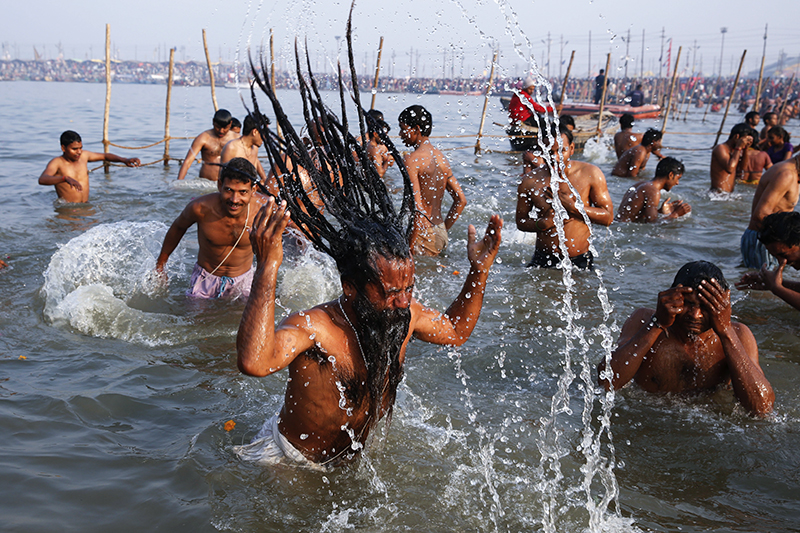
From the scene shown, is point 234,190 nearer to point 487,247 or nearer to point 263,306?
point 487,247

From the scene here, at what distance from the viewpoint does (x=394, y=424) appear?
354cm

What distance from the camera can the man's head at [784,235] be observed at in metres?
4.70

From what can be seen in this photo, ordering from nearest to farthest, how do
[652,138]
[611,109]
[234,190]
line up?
[234,190], [652,138], [611,109]

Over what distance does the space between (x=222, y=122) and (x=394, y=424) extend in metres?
8.03

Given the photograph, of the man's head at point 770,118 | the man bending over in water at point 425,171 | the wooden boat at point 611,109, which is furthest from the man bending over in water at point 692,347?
the wooden boat at point 611,109

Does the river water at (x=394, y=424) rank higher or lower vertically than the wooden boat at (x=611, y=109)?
lower

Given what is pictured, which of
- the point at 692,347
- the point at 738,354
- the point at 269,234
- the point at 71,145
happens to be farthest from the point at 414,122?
Answer: the point at 71,145

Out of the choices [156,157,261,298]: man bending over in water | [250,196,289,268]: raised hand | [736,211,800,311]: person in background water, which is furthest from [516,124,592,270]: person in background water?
[250,196,289,268]: raised hand

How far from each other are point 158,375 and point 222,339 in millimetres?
693

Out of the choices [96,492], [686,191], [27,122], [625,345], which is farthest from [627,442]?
[27,122]

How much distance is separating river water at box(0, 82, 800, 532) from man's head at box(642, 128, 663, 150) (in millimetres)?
4971

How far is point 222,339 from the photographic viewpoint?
Answer: 485cm

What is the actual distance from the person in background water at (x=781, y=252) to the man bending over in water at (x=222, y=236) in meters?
3.99

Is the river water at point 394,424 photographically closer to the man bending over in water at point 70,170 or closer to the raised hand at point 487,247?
the raised hand at point 487,247
